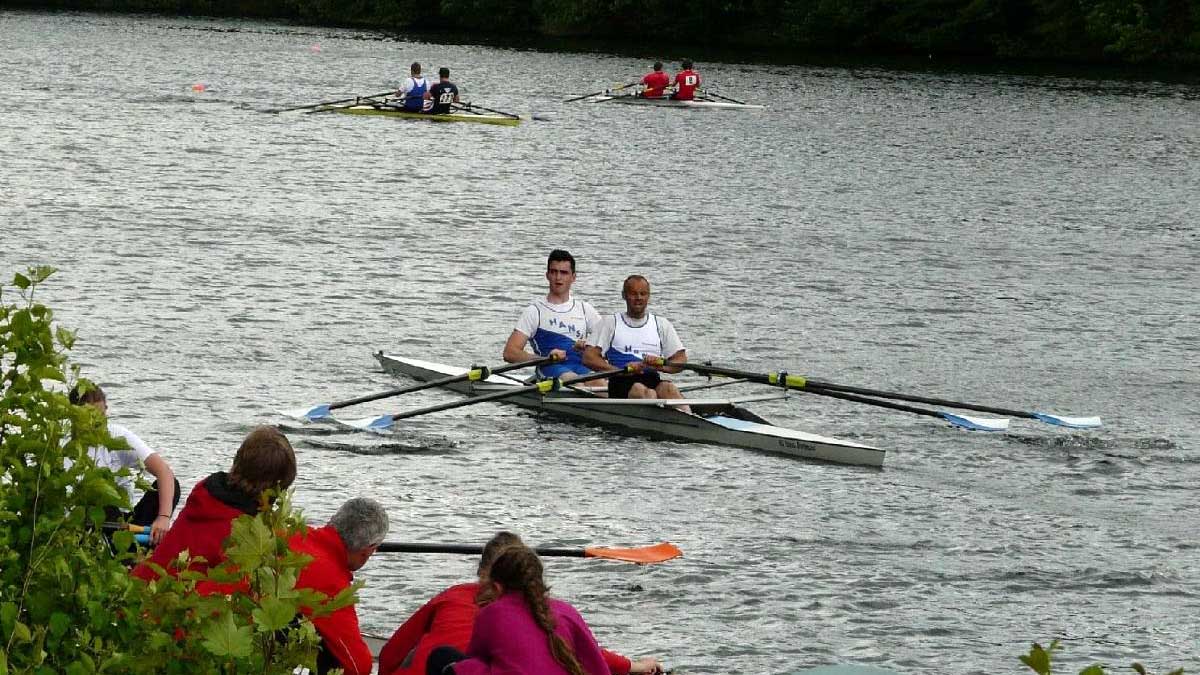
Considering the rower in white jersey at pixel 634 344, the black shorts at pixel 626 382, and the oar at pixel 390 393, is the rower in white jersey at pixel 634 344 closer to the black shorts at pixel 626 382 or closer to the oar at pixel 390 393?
the black shorts at pixel 626 382

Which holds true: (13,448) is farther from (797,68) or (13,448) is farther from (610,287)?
(797,68)

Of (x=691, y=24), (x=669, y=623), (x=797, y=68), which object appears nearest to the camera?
(x=669, y=623)

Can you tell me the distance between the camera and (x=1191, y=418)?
1892cm

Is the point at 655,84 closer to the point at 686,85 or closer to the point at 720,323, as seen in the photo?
the point at 686,85

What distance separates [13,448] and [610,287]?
69.9 feet

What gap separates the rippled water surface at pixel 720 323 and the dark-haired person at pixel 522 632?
460 centimetres

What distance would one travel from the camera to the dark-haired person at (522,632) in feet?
22.2

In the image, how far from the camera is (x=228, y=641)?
13.7 ft

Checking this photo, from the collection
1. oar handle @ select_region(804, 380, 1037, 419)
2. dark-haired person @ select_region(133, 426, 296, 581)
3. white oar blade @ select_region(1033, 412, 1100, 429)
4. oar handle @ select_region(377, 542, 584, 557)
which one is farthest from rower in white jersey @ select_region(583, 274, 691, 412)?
dark-haired person @ select_region(133, 426, 296, 581)

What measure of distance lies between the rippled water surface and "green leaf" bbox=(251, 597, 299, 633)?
7.44 meters

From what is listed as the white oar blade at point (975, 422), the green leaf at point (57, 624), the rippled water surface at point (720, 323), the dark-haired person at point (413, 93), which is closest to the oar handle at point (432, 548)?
the rippled water surface at point (720, 323)

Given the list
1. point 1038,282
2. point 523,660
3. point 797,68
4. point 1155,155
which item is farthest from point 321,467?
point 797,68

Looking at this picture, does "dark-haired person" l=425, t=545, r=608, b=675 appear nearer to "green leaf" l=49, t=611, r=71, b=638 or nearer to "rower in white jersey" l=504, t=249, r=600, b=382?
"green leaf" l=49, t=611, r=71, b=638

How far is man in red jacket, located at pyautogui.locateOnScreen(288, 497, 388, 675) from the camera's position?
7.22 meters
